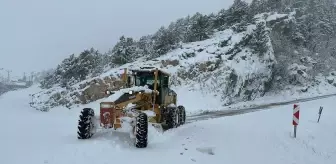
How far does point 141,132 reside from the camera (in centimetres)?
1114

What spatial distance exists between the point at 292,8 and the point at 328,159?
136ft

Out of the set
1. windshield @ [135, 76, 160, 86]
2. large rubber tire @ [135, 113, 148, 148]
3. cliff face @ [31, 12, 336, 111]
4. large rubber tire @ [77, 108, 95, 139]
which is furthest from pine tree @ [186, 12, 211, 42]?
large rubber tire @ [135, 113, 148, 148]

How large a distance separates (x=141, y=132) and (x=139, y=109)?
8.20 feet

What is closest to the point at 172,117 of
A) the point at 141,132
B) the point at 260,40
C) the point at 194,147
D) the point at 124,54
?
the point at 194,147

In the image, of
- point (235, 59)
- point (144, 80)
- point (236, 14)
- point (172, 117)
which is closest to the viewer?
point (144, 80)

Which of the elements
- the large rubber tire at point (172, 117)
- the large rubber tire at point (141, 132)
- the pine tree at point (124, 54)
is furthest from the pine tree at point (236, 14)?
the large rubber tire at point (141, 132)

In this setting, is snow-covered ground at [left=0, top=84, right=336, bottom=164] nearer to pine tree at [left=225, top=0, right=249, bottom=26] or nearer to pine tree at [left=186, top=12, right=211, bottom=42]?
pine tree at [left=186, top=12, right=211, bottom=42]

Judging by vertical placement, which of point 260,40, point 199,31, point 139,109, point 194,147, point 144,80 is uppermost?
point 199,31

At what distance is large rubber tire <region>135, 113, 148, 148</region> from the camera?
438 inches

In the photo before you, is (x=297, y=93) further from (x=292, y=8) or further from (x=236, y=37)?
(x=292, y=8)

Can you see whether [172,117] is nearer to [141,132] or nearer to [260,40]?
[141,132]

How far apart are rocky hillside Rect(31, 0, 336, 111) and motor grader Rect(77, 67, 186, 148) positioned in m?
15.6

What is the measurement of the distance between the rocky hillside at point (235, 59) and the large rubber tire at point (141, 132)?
1966cm

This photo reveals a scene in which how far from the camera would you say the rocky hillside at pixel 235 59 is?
34438 mm
